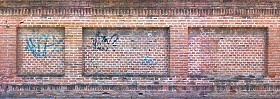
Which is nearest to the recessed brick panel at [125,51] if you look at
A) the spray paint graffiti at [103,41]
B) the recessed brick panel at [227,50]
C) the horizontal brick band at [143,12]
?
the spray paint graffiti at [103,41]

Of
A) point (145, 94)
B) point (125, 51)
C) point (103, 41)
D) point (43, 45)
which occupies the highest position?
point (103, 41)

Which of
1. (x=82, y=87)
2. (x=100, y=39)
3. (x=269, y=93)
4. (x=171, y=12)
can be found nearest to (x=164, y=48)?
(x=171, y=12)

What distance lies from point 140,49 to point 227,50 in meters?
2.32

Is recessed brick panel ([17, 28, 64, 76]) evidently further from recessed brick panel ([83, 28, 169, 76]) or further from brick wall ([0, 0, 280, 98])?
recessed brick panel ([83, 28, 169, 76])

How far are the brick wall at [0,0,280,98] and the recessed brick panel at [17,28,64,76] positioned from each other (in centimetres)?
3

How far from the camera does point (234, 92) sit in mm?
9867

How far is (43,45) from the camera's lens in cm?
991

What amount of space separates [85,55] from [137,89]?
1.65 metres

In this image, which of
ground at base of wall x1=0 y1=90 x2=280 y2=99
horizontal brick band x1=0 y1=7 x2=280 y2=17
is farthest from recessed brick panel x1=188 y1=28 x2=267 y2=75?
ground at base of wall x1=0 y1=90 x2=280 y2=99

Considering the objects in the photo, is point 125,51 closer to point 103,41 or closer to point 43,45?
point 103,41

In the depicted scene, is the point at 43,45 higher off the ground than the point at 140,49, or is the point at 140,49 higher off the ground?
the point at 43,45

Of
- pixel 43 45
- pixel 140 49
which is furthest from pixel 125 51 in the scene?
pixel 43 45

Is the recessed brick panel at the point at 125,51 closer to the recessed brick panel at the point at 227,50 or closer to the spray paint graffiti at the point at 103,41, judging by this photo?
the spray paint graffiti at the point at 103,41

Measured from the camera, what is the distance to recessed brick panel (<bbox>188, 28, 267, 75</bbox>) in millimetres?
9883
